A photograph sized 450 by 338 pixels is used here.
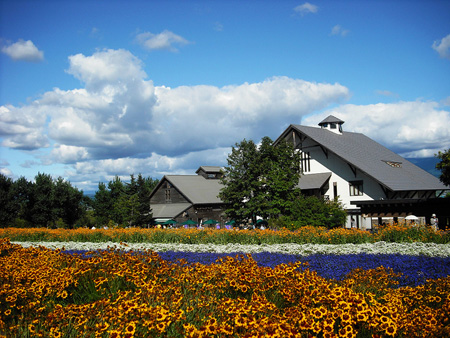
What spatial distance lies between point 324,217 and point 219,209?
26.4m

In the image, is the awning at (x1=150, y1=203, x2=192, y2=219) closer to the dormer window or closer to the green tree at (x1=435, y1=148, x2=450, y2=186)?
the dormer window

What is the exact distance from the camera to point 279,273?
258 inches

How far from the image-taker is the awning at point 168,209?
4969 centimetres

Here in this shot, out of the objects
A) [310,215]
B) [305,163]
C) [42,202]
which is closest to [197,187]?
[305,163]

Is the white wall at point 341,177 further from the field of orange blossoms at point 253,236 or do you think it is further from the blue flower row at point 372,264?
the blue flower row at point 372,264

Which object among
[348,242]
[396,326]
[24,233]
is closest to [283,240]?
[348,242]

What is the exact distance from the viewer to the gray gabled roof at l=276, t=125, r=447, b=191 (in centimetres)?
3759

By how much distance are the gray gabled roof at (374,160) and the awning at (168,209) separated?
15724 mm

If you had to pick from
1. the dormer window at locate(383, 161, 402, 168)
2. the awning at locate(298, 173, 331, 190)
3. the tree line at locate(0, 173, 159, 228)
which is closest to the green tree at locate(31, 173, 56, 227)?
the tree line at locate(0, 173, 159, 228)

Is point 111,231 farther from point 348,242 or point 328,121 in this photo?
point 328,121

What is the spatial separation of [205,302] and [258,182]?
26.7 metres

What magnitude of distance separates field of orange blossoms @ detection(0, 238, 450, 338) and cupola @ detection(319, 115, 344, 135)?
42.6m

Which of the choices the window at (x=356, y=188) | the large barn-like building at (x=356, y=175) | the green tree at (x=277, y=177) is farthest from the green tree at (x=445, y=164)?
the green tree at (x=277, y=177)

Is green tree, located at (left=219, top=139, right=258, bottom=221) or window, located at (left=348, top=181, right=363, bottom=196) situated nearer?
green tree, located at (left=219, top=139, right=258, bottom=221)
